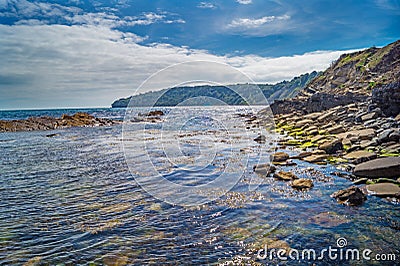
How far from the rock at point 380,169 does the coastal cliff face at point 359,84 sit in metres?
10.9

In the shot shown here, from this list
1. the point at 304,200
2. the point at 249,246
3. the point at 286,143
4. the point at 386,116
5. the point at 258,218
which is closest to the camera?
the point at 249,246

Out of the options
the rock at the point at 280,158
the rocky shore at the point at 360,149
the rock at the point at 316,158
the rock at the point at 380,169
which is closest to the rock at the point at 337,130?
the rocky shore at the point at 360,149

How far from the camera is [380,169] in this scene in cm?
1048

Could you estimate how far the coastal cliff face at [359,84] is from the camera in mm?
20922

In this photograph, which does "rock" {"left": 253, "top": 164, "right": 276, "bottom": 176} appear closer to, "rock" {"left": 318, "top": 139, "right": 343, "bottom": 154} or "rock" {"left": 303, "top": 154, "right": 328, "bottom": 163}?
"rock" {"left": 303, "top": 154, "right": 328, "bottom": 163}

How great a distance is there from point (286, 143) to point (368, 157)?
8.86 meters

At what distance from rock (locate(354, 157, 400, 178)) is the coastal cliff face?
10.9 meters

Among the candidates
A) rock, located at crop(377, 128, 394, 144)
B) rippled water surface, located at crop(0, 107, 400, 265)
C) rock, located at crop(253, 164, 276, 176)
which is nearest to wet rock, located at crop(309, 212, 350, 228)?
rippled water surface, located at crop(0, 107, 400, 265)

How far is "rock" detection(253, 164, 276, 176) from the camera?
12827 mm

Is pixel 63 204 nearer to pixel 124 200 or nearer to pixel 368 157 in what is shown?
pixel 124 200

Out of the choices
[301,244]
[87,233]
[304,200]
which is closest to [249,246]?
[301,244]

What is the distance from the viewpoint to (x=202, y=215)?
8.23 m

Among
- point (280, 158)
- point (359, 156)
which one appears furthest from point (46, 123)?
point (359, 156)

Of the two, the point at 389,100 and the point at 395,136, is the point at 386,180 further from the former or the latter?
the point at 389,100
